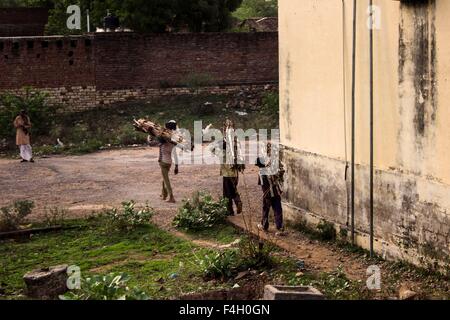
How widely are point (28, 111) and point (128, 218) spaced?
1200cm


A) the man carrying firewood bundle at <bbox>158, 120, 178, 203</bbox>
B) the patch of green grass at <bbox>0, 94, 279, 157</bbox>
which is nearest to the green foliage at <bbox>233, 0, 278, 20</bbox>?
the patch of green grass at <bbox>0, 94, 279, 157</bbox>

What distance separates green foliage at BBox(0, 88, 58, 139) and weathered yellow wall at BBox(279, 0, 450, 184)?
1254 cm

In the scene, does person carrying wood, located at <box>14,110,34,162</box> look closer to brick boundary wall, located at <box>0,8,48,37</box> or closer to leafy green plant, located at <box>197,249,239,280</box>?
leafy green plant, located at <box>197,249,239,280</box>

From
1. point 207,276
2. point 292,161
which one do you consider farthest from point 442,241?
point 292,161

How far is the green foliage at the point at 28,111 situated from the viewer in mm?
23109

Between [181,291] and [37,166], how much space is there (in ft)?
34.7

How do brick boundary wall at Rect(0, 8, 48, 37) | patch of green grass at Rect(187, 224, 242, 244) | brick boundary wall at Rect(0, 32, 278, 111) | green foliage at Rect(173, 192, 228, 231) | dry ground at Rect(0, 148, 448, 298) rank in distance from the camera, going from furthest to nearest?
brick boundary wall at Rect(0, 8, 48, 37) → brick boundary wall at Rect(0, 32, 278, 111) → green foliage at Rect(173, 192, 228, 231) → patch of green grass at Rect(187, 224, 242, 244) → dry ground at Rect(0, 148, 448, 298)

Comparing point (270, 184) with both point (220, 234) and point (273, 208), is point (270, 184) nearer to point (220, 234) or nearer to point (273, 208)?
point (273, 208)

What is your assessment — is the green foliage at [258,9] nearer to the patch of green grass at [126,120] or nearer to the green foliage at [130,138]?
the patch of green grass at [126,120]

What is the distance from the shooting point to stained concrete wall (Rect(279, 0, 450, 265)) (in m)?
9.25

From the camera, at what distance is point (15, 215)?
1290cm

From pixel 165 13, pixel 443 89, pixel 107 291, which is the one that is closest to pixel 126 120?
pixel 165 13

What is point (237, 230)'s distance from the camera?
1215cm
